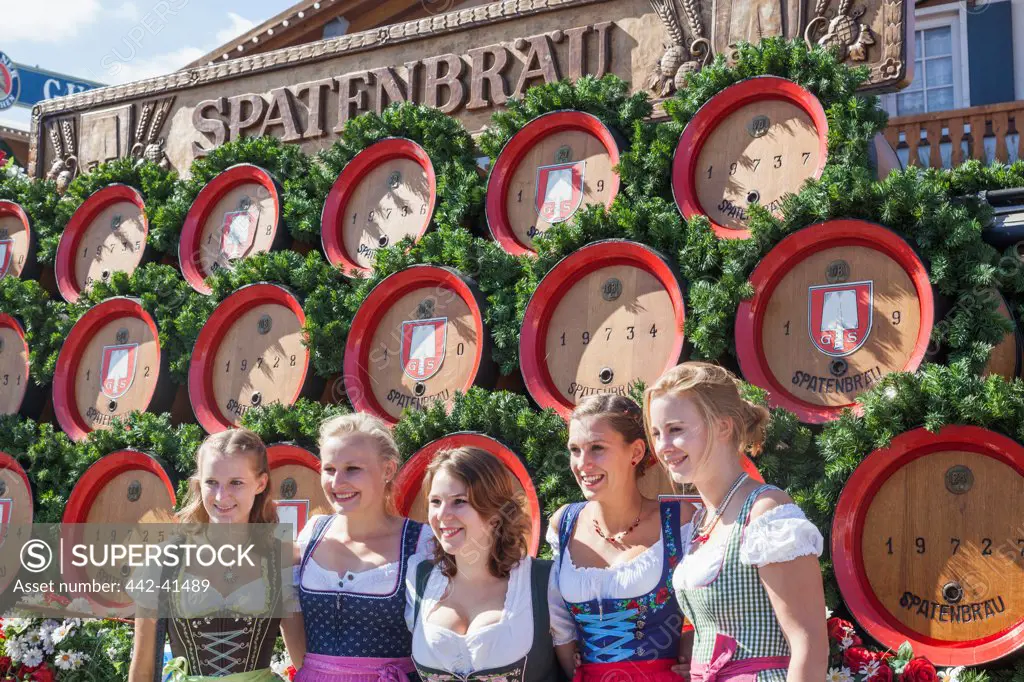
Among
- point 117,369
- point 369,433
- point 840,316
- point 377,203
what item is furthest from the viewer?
point 117,369

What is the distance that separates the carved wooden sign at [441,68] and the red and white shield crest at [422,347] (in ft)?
3.54

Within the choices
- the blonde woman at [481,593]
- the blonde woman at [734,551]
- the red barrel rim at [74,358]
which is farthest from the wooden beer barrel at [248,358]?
the blonde woman at [734,551]

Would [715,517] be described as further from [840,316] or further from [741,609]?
[840,316]

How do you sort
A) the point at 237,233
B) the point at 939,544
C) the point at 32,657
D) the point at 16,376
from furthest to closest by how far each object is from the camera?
the point at 16,376
the point at 237,233
the point at 32,657
the point at 939,544

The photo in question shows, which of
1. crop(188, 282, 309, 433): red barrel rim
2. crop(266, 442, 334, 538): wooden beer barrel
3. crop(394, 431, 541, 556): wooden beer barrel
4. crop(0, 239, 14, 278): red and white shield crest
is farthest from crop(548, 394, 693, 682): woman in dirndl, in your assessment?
crop(0, 239, 14, 278): red and white shield crest

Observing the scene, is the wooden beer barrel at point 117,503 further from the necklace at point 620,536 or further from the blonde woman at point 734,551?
the blonde woman at point 734,551

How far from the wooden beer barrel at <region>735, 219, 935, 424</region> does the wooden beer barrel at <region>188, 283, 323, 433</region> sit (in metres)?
2.03

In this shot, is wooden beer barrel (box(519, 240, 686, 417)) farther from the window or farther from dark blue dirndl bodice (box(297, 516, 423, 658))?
the window

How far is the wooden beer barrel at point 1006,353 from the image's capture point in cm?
320

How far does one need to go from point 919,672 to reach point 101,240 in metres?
4.74

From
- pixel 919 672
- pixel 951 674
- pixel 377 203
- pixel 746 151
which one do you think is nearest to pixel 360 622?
pixel 919 672

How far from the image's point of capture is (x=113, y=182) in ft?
19.3

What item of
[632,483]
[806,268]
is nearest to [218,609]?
[632,483]

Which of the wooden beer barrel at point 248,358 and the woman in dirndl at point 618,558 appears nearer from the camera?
the woman in dirndl at point 618,558
